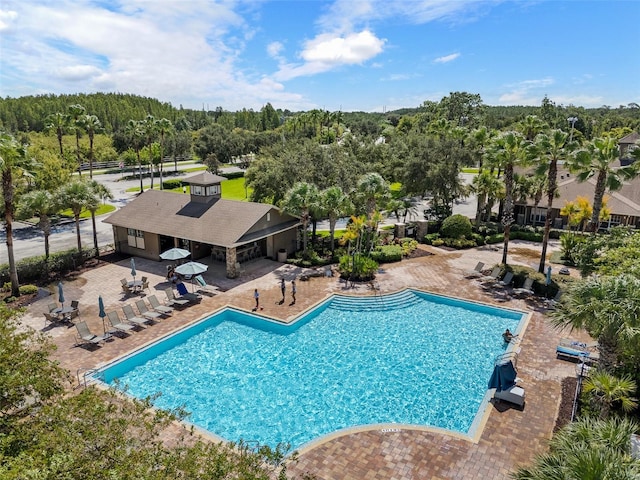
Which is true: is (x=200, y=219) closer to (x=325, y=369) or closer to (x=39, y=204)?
(x=39, y=204)

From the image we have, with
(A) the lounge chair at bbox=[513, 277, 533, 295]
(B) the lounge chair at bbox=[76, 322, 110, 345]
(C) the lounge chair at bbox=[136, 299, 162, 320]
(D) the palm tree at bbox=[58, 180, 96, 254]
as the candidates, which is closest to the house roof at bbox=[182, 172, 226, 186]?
(D) the palm tree at bbox=[58, 180, 96, 254]

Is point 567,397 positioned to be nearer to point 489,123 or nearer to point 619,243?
point 619,243

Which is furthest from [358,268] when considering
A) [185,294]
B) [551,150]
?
[551,150]

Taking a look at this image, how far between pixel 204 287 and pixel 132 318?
5.33 meters

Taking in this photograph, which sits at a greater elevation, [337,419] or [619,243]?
[619,243]

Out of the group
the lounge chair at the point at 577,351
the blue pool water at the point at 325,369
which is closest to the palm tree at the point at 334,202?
the blue pool water at the point at 325,369

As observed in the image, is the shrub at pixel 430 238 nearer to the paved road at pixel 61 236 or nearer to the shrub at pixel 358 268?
the paved road at pixel 61 236

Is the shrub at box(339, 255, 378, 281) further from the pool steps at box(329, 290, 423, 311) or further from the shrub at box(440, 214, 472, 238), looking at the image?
the shrub at box(440, 214, 472, 238)

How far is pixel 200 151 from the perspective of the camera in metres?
83.2

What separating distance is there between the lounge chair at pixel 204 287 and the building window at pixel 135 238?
26.6 feet

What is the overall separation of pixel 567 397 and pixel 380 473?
27.6ft

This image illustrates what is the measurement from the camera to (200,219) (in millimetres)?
29891

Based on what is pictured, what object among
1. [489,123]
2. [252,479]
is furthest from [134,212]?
[489,123]

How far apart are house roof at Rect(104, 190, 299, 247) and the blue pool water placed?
21.4ft
